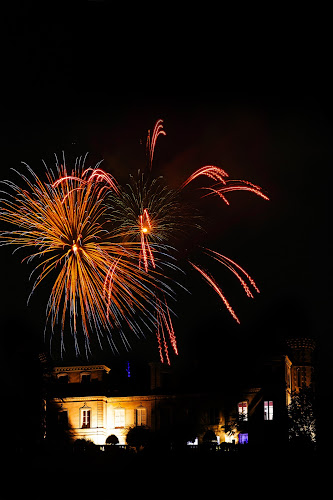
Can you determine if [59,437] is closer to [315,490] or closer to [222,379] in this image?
[222,379]

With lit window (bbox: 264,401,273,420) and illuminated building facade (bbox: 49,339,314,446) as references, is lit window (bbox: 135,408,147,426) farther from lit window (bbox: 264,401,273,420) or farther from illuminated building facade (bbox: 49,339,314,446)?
lit window (bbox: 264,401,273,420)

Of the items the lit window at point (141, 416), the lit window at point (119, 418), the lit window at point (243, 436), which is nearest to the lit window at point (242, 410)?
the lit window at point (243, 436)

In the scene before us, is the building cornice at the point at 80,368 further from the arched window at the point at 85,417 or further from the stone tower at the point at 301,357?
the stone tower at the point at 301,357

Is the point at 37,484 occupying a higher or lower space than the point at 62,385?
lower

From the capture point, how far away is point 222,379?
76.3 m

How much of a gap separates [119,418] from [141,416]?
2.03 metres

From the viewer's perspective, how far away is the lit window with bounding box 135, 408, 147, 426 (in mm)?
78312

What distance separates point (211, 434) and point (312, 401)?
880 cm

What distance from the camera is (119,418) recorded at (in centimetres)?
7894

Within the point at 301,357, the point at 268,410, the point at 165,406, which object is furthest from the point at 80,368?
the point at 301,357

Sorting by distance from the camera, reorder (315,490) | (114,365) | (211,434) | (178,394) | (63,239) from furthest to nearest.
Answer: (114,365) → (178,394) → (211,434) → (315,490) → (63,239)

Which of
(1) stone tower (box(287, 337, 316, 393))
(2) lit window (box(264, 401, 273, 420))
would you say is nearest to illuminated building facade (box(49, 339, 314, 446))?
(2) lit window (box(264, 401, 273, 420))

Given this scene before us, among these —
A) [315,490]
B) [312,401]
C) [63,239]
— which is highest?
[63,239]

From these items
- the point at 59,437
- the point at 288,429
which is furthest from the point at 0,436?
the point at 288,429
